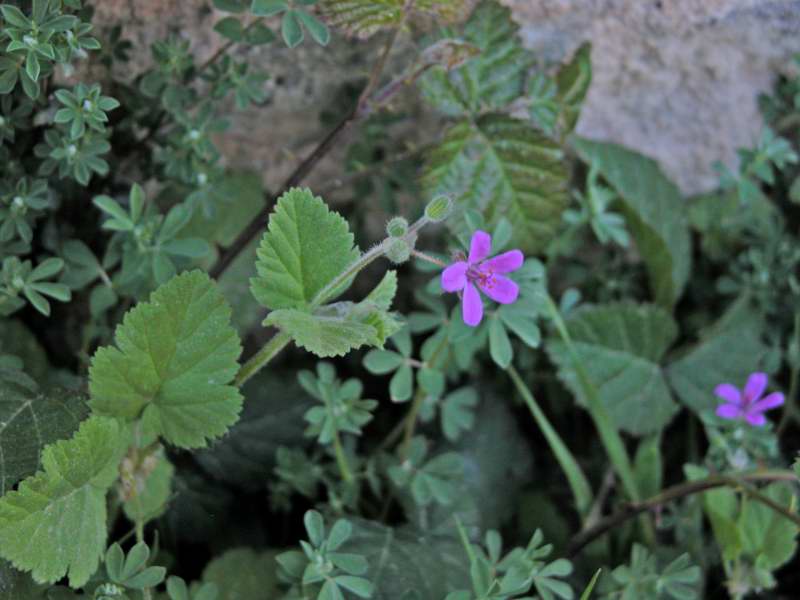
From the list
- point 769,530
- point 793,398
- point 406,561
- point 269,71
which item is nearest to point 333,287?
point 406,561

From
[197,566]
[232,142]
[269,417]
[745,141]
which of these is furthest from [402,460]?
[745,141]

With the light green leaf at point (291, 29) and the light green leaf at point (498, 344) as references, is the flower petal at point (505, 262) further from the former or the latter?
the light green leaf at point (291, 29)

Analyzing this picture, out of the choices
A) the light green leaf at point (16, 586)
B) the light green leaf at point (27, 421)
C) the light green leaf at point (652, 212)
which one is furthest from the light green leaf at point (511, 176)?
the light green leaf at point (16, 586)

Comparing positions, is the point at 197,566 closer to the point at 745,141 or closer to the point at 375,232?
the point at 375,232

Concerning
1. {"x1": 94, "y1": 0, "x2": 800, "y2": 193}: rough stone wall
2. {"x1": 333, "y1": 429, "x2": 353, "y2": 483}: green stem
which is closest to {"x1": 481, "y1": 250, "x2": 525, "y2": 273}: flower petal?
{"x1": 333, "y1": 429, "x2": 353, "y2": 483}: green stem

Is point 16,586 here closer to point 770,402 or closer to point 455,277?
point 455,277

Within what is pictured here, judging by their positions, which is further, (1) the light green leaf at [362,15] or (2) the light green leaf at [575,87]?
(2) the light green leaf at [575,87]

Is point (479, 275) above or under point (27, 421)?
above
